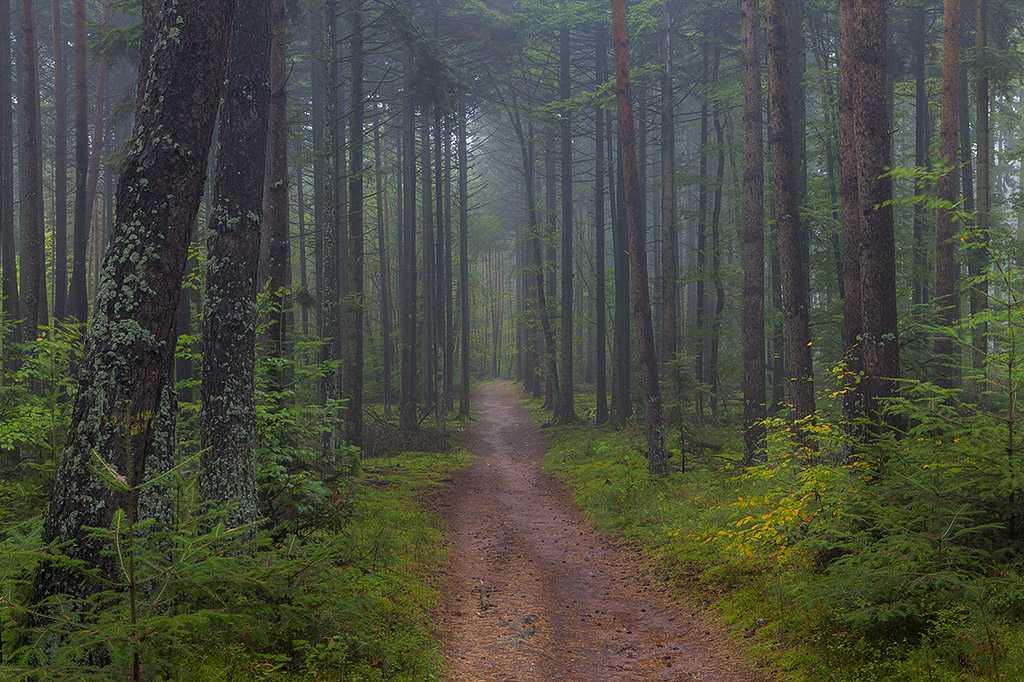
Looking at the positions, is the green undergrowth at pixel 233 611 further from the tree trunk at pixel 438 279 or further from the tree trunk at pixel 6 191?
the tree trunk at pixel 438 279

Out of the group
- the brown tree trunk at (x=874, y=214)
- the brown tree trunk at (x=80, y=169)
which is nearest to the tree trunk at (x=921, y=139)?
the brown tree trunk at (x=874, y=214)

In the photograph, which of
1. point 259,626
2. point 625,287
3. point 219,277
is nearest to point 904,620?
point 259,626

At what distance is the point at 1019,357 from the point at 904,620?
2.51 m

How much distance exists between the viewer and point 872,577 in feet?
16.3

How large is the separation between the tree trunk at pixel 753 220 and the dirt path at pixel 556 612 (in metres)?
4.64

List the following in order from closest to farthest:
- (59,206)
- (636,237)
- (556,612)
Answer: (556,612) < (636,237) < (59,206)

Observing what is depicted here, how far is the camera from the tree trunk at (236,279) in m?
6.27

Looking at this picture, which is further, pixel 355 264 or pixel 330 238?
pixel 355 264

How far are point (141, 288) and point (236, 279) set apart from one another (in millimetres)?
2366

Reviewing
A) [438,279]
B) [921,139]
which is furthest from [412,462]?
[921,139]

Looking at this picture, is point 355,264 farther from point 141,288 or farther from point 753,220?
point 141,288

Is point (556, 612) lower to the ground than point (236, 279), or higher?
lower

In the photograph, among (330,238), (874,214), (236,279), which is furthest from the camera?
(330,238)

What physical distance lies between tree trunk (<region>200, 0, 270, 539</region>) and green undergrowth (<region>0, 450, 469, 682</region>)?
58 centimetres
